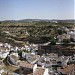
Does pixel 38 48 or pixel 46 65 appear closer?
pixel 46 65

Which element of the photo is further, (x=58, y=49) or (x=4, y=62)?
(x=58, y=49)

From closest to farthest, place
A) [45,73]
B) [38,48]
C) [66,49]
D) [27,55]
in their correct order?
1. [45,73]
2. [27,55]
3. [66,49]
4. [38,48]

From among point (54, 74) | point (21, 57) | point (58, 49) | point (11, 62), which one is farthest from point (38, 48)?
point (54, 74)

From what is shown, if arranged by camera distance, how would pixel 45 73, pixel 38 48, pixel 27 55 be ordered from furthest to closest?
pixel 38 48 → pixel 27 55 → pixel 45 73

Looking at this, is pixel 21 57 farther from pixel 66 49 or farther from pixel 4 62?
pixel 66 49

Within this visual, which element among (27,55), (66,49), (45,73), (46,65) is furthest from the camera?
(66,49)

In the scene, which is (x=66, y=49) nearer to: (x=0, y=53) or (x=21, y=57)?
(x=21, y=57)

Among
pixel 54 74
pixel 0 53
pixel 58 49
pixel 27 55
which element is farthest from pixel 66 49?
pixel 54 74

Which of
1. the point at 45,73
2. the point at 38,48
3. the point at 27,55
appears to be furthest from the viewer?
the point at 38,48
